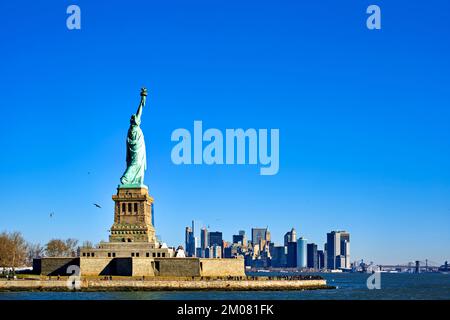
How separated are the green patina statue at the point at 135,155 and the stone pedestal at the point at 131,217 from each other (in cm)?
114

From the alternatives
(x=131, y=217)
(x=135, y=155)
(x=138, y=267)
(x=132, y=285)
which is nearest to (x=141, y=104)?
(x=135, y=155)

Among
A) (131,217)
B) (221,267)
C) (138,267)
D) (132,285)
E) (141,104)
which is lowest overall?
(132,285)

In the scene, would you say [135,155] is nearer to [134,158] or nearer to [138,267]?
[134,158]

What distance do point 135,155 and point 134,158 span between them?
0.39m

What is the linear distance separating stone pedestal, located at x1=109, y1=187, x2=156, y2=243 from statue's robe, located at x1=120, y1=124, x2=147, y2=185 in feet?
4.70

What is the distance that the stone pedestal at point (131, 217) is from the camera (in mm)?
91250

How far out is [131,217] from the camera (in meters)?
92.1

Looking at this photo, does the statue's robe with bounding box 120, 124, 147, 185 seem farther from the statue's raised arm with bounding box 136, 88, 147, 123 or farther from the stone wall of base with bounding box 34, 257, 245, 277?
the stone wall of base with bounding box 34, 257, 245, 277

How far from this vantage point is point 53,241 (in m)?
123

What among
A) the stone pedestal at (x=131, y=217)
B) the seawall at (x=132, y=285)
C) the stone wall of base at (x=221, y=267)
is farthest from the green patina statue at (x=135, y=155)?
the seawall at (x=132, y=285)

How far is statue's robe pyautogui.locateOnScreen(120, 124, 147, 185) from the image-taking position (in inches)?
3691
